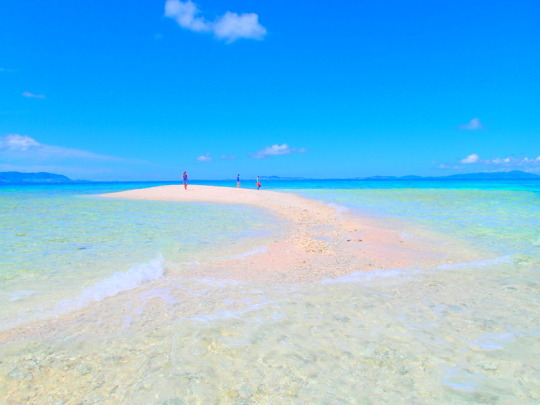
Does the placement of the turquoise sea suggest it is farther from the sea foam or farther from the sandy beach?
the sandy beach

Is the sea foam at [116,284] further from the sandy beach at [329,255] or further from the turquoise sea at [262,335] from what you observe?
the sandy beach at [329,255]

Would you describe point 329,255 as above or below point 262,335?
below

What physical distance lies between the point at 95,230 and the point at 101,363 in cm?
1091

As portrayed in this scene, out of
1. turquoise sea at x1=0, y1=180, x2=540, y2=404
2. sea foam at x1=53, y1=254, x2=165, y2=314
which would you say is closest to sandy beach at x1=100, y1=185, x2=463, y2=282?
turquoise sea at x1=0, y1=180, x2=540, y2=404

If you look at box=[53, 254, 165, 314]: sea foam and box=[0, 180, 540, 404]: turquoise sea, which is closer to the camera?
Result: box=[0, 180, 540, 404]: turquoise sea

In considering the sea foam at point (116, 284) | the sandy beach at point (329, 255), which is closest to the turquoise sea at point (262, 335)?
the sea foam at point (116, 284)

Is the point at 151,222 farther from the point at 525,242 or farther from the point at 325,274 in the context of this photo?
the point at 525,242

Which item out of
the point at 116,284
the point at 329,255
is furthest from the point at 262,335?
the point at 329,255

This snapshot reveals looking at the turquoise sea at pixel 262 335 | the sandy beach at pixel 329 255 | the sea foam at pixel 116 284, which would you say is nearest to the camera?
the turquoise sea at pixel 262 335

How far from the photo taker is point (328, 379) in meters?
3.33

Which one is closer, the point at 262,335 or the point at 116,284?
the point at 262,335

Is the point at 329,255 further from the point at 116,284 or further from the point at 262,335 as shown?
the point at 116,284

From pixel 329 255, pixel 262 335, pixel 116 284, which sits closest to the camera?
pixel 262 335

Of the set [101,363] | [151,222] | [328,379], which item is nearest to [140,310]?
[101,363]
